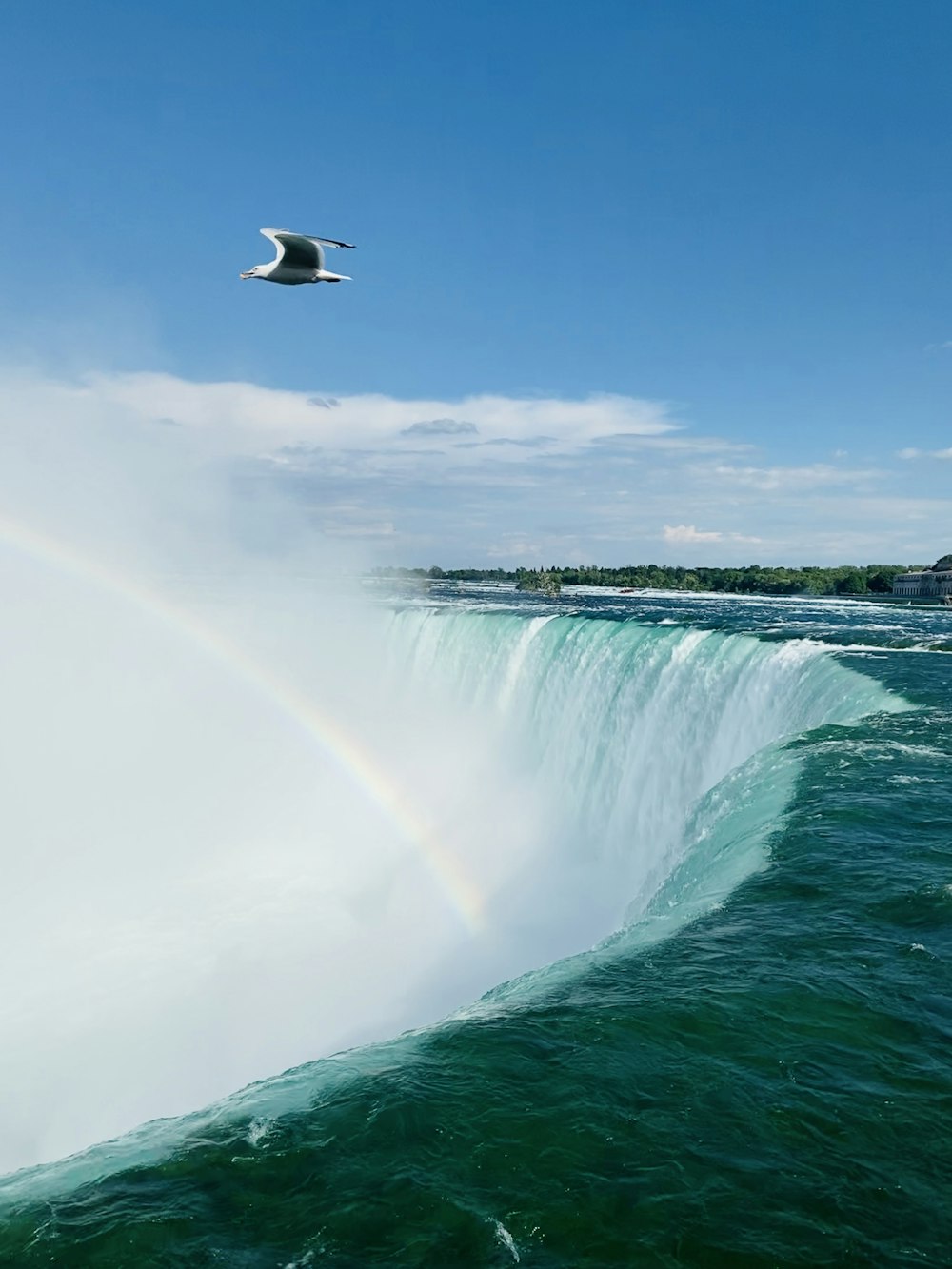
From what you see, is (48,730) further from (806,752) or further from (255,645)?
(806,752)

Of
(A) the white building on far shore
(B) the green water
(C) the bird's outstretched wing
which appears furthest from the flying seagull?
(A) the white building on far shore

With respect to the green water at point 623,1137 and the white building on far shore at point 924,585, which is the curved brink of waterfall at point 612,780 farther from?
the white building on far shore at point 924,585

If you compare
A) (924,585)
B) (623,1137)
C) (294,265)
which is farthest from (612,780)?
(924,585)

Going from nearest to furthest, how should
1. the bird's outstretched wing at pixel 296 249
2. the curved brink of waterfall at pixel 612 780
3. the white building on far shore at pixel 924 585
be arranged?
1. the curved brink of waterfall at pixel 612 780
2. the bird's outstretched wing at pixel 296 249
3. the white building on far shore at pixel 924 585

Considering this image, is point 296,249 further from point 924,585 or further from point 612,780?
point 924,585

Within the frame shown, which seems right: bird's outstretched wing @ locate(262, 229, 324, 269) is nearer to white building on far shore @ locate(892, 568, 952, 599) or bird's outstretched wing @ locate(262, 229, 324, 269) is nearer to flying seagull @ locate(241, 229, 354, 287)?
flying seagull @ locate(241, 229, 354, 287)

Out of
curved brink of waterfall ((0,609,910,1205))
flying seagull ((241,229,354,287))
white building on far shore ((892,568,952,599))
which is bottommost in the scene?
curved brink of waterfall ((0,609,910,1205))

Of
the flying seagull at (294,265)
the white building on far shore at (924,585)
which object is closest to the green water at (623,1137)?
the flying seagull at (294,265)
